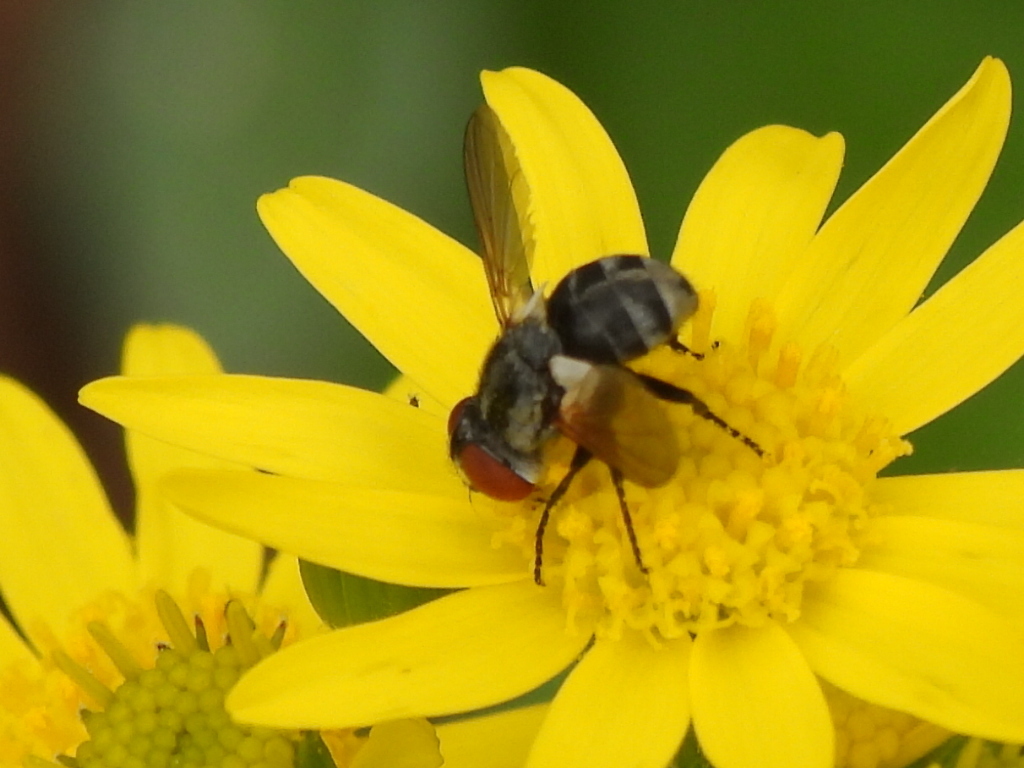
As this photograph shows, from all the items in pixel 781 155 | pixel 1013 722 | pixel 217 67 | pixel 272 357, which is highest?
pixel 217 67

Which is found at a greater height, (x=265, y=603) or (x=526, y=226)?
(x=526, y=226)

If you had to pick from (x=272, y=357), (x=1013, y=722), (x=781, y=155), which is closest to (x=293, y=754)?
(x=1013, y=722)

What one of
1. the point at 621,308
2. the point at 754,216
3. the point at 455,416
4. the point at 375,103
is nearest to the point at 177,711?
the point at 455,416

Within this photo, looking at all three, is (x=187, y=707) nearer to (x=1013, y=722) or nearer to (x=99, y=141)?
(x=1013, y=722)

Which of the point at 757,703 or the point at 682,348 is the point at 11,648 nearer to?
the point at 682,348

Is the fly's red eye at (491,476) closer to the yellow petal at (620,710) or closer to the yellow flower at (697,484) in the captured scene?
the yellow flower at (697,484)

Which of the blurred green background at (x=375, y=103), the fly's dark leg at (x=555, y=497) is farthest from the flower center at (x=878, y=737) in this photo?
the blurred green background at (x=375, y=103)

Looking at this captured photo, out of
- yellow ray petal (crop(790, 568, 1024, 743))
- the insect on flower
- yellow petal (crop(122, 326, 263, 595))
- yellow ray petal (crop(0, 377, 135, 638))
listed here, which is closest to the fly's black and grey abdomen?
the insect on flower
